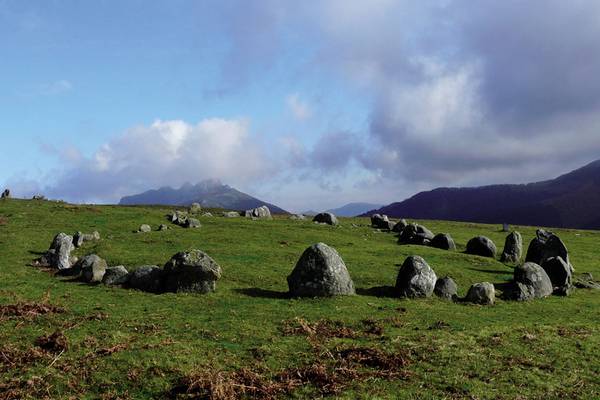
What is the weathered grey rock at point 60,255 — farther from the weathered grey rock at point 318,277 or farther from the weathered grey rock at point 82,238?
the weathered grey rock at point 318,277

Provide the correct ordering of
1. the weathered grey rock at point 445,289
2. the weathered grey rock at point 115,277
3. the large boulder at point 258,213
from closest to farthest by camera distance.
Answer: the weathered grey rock at point 445,289
the weathered grey rock at point 115,277
the large boulder at point 258,213

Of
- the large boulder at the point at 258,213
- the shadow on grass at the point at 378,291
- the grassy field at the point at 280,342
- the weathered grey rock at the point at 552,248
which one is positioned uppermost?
the large boulder at the point at 258,213

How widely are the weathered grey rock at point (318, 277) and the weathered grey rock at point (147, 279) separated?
333 inches

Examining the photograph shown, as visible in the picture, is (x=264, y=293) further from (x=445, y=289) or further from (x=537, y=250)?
(x=537, y=250)

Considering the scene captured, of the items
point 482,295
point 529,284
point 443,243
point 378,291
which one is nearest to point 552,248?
point 443,243

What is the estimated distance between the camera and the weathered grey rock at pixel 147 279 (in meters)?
33.9

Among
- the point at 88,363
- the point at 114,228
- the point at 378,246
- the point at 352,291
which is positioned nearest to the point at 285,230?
the point at 378,246

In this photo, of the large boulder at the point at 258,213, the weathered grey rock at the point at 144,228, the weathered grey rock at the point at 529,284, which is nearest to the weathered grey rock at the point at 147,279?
the weathered grey rock at the point at 529,284

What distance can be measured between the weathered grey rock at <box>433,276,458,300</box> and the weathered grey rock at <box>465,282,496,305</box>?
3.26 feet

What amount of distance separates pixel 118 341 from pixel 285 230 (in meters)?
44.8

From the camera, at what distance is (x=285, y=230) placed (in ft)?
218

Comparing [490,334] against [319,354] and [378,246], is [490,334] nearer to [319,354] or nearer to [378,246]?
[319,354]

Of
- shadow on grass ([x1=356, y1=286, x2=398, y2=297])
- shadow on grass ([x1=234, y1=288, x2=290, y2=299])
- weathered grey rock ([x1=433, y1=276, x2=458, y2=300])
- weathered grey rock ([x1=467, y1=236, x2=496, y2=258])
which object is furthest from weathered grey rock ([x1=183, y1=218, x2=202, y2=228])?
weathered grey rock ([x1=433, y1=276, x2=458, y2=300])

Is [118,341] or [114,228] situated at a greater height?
[114,228]
